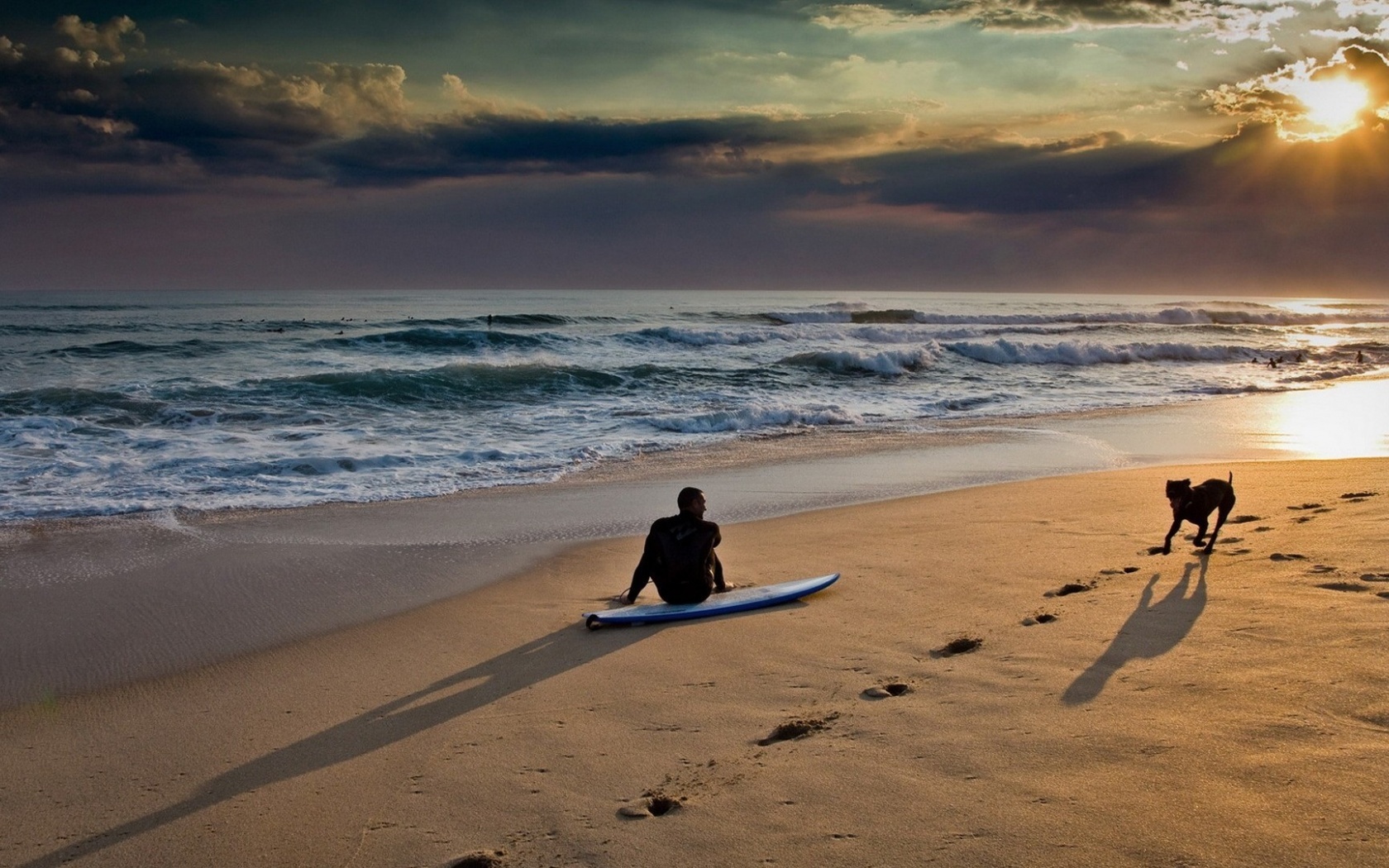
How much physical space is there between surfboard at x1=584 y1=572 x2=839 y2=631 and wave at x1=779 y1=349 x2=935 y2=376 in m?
21.1

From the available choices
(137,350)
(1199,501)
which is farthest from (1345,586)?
(137,350)

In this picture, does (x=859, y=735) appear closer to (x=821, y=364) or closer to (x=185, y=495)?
(x=185, y=495)

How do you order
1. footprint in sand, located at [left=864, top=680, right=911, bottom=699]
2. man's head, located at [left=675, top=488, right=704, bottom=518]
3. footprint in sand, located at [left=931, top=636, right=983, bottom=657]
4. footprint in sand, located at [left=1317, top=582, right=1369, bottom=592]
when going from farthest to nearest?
man's head, located at [left=675, top=488, right=704, bottom=518], footprint in sand, located at [left=1317, top=582, right=1369, bottom=592], footprint in sand, located at [left=931, top=636, right=983, bottom=657], footprint in sand, located at [left=864, top=680, right=911, bottom=699]

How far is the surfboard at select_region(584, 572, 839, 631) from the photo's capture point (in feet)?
17.5

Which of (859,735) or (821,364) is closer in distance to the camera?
(859,735)

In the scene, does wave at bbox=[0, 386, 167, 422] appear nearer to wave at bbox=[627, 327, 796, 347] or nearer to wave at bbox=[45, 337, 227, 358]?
wave at bbox=[45, 337, 227, 358]

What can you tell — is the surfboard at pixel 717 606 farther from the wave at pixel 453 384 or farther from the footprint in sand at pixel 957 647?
the wave at pixel 453 384

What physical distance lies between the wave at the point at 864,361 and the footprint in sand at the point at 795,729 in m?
23.2

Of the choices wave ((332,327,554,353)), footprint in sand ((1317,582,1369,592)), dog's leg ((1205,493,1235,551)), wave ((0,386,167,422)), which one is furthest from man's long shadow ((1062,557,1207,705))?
wave ((332,327,554,353))

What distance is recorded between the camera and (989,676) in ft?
13.0

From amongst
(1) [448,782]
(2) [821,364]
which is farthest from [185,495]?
(2) [821,364]

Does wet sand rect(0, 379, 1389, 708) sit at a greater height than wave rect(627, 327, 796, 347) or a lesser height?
lesser

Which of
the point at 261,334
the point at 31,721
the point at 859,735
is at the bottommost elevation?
the point at 31,721

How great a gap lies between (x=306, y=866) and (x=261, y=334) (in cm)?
3604
